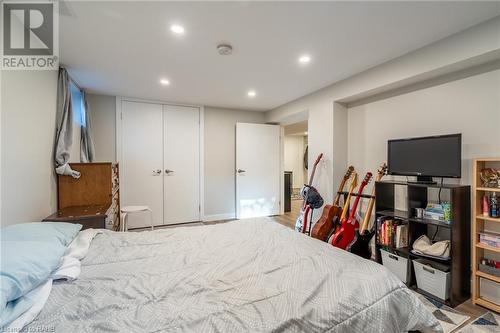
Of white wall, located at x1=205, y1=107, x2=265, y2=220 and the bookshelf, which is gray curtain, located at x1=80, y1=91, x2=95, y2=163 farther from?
the bookshelf

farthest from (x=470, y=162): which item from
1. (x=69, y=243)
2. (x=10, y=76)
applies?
(x=10, y=76)

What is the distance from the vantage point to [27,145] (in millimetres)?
1838

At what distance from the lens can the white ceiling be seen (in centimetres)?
162

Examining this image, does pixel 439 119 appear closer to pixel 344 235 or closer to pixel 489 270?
pixel 489 270

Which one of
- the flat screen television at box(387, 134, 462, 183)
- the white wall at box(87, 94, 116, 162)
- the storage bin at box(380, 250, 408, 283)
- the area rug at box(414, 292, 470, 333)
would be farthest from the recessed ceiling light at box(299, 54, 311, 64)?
the white wall at box(87, 94, 116, 162)

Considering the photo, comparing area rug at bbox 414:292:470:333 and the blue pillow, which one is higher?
the blue pillow

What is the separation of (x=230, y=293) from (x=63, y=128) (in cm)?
250

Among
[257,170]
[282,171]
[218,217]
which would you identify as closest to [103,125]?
[218,217]

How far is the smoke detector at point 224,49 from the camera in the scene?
2104 millimetres

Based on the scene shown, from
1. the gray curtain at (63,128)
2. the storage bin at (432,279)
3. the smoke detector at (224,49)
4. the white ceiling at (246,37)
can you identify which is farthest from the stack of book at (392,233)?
the gray curtain at (63,128)

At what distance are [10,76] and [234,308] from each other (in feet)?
7.14

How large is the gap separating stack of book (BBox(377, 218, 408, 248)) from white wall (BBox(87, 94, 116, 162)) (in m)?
3.96

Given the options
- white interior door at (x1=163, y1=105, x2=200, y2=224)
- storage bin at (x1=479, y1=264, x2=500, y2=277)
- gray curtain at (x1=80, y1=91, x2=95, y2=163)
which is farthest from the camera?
white interior door at (x1=163, y1=105, x2=200, y2=224)

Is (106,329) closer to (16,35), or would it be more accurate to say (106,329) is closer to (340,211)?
(16,35)
